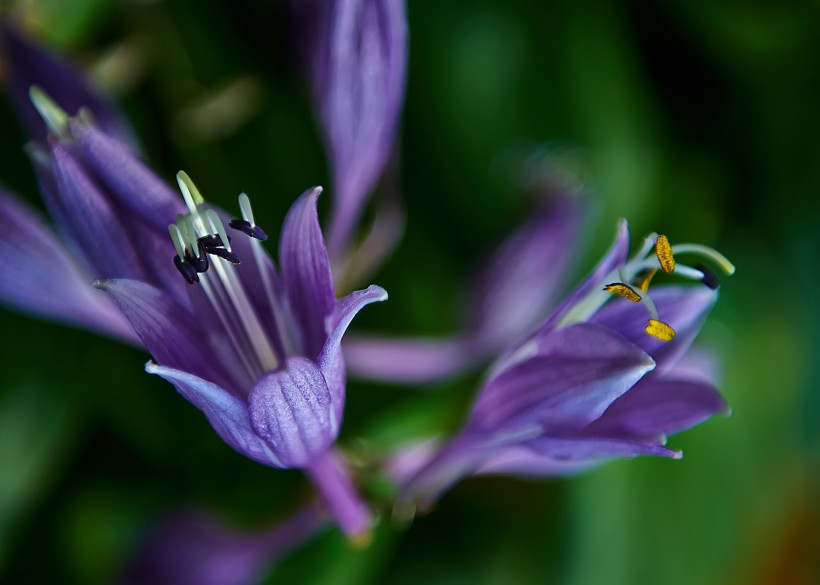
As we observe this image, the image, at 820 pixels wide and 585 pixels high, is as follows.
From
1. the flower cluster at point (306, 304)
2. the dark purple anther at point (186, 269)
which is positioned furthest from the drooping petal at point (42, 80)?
the dark purple anther at point (186, 269)

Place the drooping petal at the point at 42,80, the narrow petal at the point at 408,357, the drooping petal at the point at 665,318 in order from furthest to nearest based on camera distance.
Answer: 1. the narrow petal at the point at 408,357
2. the drooping petal at the point at 42,80
3. the drooping petal at the point at 665,318

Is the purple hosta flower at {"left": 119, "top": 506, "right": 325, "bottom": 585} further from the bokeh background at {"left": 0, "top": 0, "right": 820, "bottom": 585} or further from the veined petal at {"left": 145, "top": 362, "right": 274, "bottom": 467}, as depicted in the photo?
the veined petal at {"left": 145, "top": 362, "right": 274, "bottom": 467}

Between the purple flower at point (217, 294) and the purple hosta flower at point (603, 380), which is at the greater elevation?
the purple flower at point (217, 294)

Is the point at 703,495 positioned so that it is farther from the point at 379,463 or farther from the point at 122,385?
the point at 122,385

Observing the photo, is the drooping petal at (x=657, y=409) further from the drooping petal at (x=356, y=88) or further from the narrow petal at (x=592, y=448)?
the drooping petal at (x=356, y=88)

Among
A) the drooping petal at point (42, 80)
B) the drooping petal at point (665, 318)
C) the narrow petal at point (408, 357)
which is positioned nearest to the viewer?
the drooping petal at point (665, 318)

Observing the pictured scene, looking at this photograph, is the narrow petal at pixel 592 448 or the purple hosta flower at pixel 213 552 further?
the purple hosta flower at pixel 213 552

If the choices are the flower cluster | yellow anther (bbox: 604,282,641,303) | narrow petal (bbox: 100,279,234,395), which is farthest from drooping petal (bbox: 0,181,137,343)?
yellow anther (bbox: 604,282,641,303)

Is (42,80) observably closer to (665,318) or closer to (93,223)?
(93,223)

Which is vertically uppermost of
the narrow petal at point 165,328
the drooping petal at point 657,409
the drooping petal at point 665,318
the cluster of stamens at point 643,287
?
the narrow petal at point 165,328
